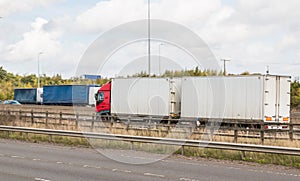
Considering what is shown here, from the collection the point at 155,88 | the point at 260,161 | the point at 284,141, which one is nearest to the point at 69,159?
the point at 260,161

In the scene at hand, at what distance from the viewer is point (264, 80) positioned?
25.5m

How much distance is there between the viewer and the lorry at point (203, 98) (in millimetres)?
25922

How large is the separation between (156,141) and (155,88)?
14438 millimetres

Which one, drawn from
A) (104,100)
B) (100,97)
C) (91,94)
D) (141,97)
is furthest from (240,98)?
(91,94)

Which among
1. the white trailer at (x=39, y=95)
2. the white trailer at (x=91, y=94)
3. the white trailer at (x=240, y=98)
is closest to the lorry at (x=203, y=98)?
the white trailer at (x=240, y=98)

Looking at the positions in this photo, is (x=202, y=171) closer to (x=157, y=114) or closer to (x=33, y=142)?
(x=33, y=142)

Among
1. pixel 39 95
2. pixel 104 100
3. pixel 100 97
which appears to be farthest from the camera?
pixel 39 95

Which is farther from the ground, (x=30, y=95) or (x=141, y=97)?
(x=30, y=95)

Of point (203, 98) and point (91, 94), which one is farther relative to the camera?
point (91, 94)

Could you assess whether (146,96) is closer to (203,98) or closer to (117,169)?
(203,98)

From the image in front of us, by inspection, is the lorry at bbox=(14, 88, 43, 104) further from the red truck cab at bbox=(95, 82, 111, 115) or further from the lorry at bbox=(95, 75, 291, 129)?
the lorry at bbox=(95, 75, 291, 129)

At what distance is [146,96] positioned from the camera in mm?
31062

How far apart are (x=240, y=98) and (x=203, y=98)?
2.37m

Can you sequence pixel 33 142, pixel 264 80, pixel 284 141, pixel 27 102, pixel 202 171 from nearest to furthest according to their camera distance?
pixel 202 171 < pixel 284 141 < pixel 33 142 < pixel 264 80 < pixel 27 102
